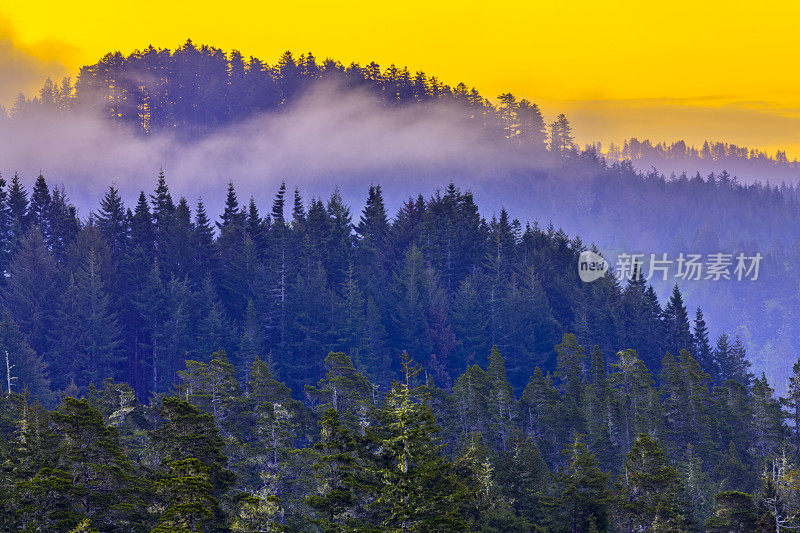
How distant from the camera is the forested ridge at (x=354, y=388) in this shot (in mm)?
32000

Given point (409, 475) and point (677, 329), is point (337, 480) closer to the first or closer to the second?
point (409, 475)

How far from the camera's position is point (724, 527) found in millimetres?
37344

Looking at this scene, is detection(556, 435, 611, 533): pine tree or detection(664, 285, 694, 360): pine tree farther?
detection(664, 285, 694, 360): pine tree

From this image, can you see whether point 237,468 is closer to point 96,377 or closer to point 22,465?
point 22,465

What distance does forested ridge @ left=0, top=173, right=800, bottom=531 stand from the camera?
3200 cm

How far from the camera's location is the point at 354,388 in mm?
57312

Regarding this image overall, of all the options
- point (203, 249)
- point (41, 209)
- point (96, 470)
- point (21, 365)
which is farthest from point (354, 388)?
point (41, 209)

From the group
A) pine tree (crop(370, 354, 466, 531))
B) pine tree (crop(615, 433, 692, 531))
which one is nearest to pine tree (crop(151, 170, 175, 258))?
pine tree (crop(370, 354, 466, 531))

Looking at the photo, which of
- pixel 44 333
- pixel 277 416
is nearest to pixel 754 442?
pixel 277 416

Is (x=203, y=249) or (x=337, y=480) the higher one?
(x=203, y=249)

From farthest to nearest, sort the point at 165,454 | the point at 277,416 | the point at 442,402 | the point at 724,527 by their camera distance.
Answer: the point at 442,402 → the point at 277,416 → the point at 724,527 → the point at 165,454

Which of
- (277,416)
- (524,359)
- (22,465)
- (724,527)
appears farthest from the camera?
(524,359)

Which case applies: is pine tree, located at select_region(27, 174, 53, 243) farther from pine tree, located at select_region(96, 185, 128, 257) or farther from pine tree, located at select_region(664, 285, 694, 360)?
pine tree, located at select_region(664, 285, 694, 360)

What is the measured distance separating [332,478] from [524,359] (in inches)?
2453
